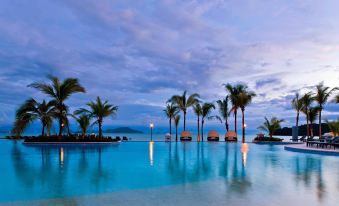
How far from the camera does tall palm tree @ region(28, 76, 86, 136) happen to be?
22.9m

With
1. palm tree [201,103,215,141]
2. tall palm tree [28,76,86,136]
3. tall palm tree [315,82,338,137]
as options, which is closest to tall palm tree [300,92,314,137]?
tall palm tree [315,82,338,137]

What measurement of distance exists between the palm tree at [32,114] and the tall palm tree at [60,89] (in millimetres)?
1187

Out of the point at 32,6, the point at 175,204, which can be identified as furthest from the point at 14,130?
the point at 175,204

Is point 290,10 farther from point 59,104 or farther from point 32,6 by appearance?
point 59,104

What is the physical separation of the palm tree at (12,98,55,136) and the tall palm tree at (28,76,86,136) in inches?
46.7

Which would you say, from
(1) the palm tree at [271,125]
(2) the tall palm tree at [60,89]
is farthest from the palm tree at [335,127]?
(2) the tall palm tree at [60,89]

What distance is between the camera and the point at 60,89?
2305 cm

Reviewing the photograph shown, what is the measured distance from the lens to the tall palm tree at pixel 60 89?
22.9 metres

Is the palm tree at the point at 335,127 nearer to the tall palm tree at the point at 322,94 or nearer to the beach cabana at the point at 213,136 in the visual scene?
the tall palm tree at the point at 322,94

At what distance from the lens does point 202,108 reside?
32.9 m

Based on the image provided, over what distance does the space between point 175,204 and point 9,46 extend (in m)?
20.4

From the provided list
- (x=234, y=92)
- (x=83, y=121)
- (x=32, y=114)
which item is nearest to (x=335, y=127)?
(x=234, y=92)

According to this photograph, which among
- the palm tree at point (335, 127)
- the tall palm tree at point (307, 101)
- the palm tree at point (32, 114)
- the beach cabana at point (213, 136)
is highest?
the tall palm tree at point (307, 101)

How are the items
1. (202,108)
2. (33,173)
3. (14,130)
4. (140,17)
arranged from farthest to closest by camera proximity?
(202,108)
(14,130)
(140,17)
(33,173)
